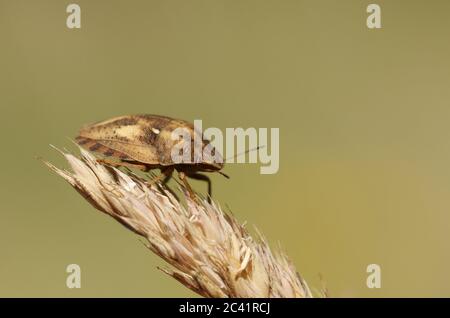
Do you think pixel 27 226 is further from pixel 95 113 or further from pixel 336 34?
pixel 336 34

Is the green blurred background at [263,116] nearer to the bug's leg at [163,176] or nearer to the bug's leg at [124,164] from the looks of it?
the bug's leg at [163,176]

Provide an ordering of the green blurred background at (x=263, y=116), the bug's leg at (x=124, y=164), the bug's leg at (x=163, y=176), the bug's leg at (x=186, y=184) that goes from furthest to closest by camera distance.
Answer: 1. the green blurred background at (x=263, y=116)
2. the bug's leg at (x=124, y=164)
3. the bug's leg at (x=163, y=176)
4. the bug's leg at (x=186, y=184)

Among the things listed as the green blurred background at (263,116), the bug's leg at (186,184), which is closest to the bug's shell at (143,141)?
the bug's leg at (186,184)

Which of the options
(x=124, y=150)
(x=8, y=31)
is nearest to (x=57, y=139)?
(x=8, y=31)

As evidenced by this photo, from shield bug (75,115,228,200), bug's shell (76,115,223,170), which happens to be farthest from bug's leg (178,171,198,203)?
bug's shell (76,115,223,170)

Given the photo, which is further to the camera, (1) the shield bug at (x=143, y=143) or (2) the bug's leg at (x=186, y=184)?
(1) the shield bug at (x=143, y=143)

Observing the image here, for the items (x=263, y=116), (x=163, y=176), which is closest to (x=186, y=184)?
(x=163, y=176)

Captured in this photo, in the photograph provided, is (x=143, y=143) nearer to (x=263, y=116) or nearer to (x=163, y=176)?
(x=163, y=176)

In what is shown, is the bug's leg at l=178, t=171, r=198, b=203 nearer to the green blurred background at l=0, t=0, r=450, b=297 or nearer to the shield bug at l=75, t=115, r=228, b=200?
the shield bug at l=75, t=115, r=228, b=200
